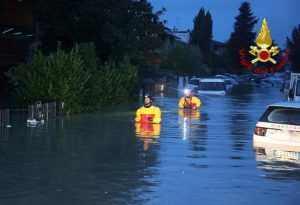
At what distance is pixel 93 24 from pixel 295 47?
90120 millimetres

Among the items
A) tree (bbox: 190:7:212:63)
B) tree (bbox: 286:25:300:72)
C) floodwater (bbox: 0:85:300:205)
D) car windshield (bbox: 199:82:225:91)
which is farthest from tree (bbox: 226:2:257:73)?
floodwater (bbox: 0:85:300:205)

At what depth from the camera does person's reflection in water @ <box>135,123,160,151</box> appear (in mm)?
15645

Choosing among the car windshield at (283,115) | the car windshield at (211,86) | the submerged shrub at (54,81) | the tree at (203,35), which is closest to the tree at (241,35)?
the tree at (203,35)

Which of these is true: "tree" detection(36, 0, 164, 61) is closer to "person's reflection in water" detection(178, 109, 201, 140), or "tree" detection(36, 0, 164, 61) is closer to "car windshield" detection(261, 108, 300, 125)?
"person's reflection in water" detection(178, 109, 201, 140)

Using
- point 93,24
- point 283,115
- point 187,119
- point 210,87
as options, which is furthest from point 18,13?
point 283,115

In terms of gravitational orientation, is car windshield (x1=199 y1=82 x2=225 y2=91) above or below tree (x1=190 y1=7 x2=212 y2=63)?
below

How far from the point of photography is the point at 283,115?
13.4 meters

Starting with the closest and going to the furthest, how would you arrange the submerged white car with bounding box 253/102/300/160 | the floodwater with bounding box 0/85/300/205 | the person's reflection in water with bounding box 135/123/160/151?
→ the floodwater with bounding box 0/85/300/205
the submerged white car with bounding box 253/102/300/160
the person's reflection in water with bounding box 135/123/160/151

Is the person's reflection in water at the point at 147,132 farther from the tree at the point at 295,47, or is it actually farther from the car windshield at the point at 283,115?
the tree at the point at 295,47

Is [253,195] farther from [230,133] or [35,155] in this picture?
[230,133]

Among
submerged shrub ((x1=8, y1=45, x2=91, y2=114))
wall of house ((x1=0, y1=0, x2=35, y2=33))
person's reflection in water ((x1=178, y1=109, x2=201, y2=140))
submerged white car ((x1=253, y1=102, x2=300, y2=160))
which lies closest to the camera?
submerged white car ((x1=253, y1=102, x2=300, y2=160))

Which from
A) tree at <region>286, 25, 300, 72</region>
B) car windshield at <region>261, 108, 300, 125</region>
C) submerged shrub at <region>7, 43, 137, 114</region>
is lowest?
car windshield at <region>261, 108, 300, 125</region>

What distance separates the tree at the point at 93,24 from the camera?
101ft

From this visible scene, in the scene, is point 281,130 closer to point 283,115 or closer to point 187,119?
point 283,115
